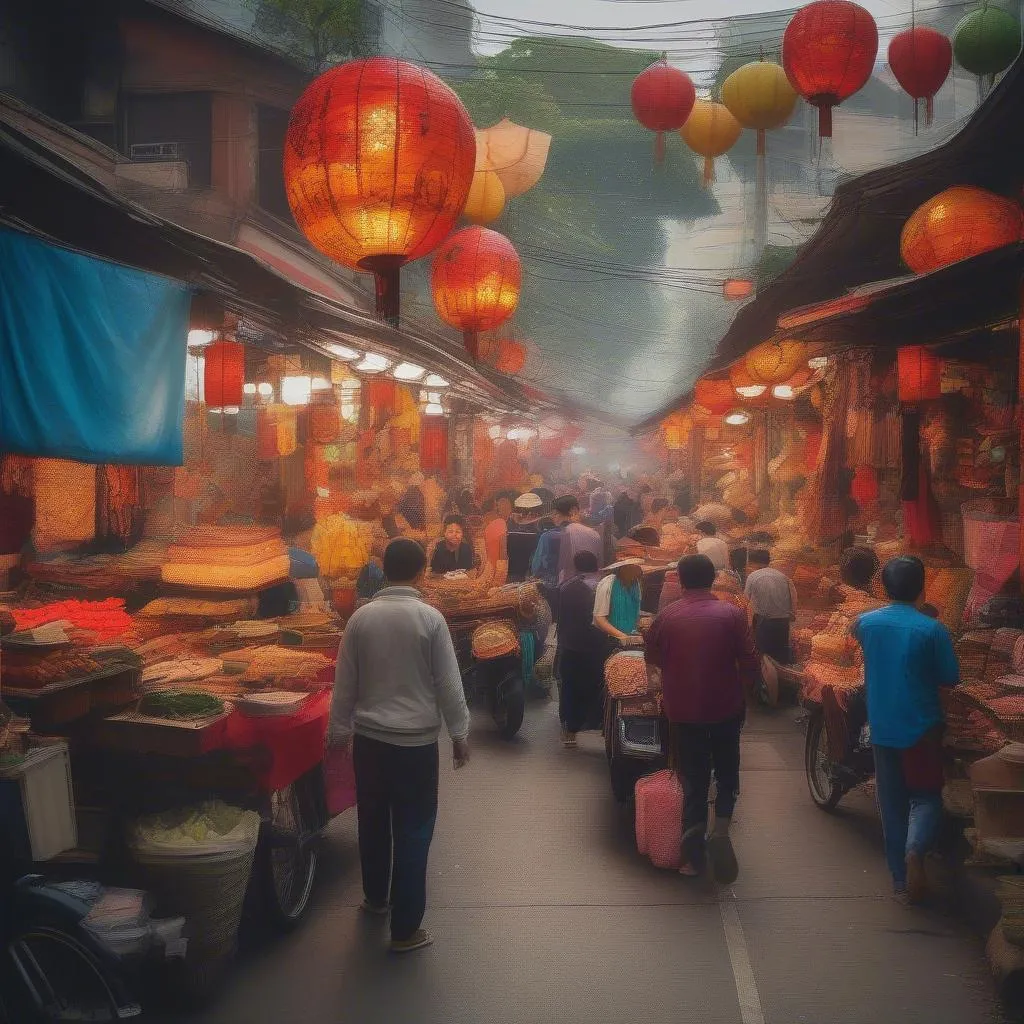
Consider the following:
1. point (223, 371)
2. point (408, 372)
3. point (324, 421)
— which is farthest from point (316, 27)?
point (223, 371)

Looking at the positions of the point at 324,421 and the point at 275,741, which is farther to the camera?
the point at 324,421

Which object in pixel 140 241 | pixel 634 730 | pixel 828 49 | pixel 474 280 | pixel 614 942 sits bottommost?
pixel 614 942

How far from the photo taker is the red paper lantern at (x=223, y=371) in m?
10.3

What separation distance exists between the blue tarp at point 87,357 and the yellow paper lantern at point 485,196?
295 inches

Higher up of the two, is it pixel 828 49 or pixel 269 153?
pixel 269 153

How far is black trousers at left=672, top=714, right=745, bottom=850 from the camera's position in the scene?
22.4 feet

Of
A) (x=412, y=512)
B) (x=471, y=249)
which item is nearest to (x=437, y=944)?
(x=471, y=249)

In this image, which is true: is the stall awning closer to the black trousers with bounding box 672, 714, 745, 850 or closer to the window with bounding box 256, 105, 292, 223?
the black trousers with bounding box 672, 714, 745, 850

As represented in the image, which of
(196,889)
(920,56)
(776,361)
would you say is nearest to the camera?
(196,889)

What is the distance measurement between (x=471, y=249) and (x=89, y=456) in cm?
634

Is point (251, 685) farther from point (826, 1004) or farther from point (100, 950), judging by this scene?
point (826, 1004)

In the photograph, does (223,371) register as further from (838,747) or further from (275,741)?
(838,747)

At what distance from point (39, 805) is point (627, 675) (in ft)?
16.1

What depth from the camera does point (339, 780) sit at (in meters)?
6.93
